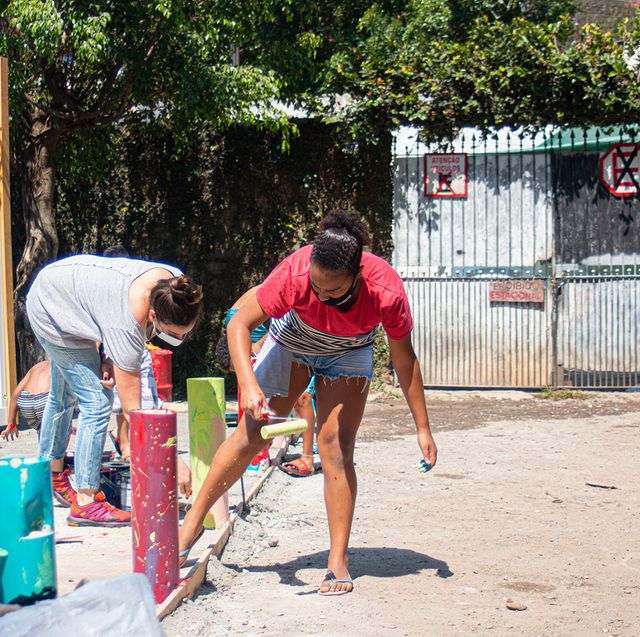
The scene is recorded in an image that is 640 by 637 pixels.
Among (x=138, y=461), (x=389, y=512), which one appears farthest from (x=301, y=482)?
(x=138, y=461)

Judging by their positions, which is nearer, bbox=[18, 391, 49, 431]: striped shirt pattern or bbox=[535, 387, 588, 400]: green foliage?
bbox=[18, 391, 49, 431]: striped shirt pattern

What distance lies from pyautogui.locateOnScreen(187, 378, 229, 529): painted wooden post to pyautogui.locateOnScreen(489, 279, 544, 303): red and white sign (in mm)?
6276

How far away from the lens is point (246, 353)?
13.1 feet

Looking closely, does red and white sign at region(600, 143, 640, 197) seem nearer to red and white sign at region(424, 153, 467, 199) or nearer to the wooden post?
red and white sign at region(424, 153, 467, 199)

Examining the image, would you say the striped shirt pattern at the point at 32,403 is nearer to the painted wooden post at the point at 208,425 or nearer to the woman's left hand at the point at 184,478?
the painted wooden post at the point at 208,425

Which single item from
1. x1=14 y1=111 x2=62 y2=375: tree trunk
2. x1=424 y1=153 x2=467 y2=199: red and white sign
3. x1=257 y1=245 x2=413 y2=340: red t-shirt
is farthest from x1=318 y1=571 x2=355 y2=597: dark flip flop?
x1=424 y1=153 x2=467 y2=199: red and white sign

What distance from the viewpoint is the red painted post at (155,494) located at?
3.77 m

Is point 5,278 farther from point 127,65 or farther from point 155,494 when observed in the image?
point 155,494

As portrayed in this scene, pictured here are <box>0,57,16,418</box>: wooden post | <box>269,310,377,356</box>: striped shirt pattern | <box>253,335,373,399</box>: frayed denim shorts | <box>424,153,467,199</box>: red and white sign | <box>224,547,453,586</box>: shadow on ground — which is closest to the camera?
<box>269,310,377,356</box>: striped shirt pattern

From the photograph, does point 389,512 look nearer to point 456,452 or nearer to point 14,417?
point 456,452

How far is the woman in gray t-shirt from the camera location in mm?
4523

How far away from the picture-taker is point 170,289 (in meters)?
4.43

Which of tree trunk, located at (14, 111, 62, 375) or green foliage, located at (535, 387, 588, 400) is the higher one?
tree trunk, located at (14, 111, 62, 375)

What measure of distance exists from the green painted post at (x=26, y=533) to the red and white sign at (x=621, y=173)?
364 inches
